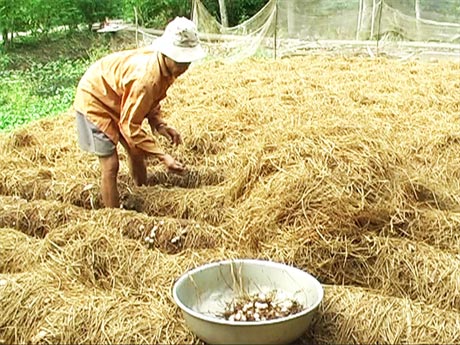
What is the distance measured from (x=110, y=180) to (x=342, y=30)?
7514 millimetres

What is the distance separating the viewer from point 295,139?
3.37 meters

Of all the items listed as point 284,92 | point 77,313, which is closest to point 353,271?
point 77,313

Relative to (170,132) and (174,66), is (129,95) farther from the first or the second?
(170,132)

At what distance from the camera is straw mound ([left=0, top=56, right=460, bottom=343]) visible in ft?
8.25

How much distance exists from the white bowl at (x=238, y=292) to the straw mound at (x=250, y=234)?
12 centimetres

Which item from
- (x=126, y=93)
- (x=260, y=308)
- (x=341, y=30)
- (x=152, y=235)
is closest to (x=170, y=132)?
(x=126, y=93)

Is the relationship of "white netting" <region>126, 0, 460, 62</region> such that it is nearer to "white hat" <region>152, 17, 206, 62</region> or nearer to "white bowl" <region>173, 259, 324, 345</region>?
"white hat" <region>152, 17, 206, 62</region>

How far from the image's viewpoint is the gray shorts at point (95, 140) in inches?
140

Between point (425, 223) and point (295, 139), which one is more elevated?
point (295, 139)

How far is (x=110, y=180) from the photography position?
141 inches

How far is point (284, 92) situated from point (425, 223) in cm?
313

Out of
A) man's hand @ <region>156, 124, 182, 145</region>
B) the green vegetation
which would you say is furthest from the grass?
man's hand @ <region>156, 124, 182, 145</region>

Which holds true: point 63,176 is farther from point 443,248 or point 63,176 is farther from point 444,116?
point 444,116

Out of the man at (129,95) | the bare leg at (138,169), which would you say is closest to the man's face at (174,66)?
the man at (129,95)
